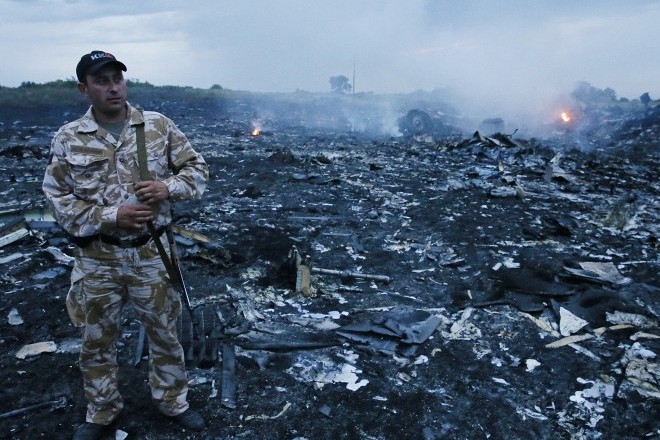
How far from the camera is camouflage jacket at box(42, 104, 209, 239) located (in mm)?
2414

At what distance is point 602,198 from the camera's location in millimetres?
9391

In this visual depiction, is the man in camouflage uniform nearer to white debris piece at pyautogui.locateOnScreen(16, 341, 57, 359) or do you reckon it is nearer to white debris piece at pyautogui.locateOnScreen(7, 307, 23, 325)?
white debris piece at pyautogui.locateOnScreen(16, 341, 57, 359)

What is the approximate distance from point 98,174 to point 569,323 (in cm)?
444

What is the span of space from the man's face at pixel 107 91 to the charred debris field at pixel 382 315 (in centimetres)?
211

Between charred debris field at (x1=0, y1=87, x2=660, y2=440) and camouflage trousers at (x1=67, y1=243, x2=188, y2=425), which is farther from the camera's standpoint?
charred debris field at (x1=0, y1=87, x2=660, y2=440)

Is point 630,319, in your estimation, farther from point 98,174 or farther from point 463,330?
point 98,174

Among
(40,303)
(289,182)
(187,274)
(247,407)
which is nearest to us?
(247,407)

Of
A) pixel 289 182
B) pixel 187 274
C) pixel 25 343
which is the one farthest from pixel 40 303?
pixel 289 182

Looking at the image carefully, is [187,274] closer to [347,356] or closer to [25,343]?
[25,343]

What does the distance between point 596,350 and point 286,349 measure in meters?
2.87

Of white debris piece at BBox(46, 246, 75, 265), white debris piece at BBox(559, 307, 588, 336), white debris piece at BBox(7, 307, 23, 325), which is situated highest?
white debris piece at BBox(46, 246, 75, 265)

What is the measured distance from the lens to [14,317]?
4355mm

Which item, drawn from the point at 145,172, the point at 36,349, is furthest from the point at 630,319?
the point at 36,349

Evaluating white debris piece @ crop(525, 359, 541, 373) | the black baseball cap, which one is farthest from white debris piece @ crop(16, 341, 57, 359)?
white debris piece @ crop(525, 359, 541, 373)
